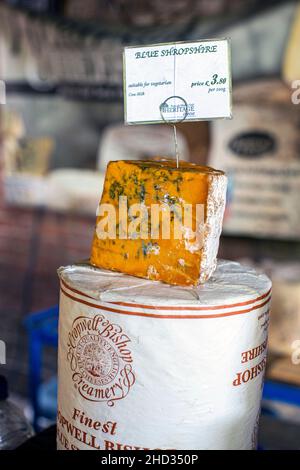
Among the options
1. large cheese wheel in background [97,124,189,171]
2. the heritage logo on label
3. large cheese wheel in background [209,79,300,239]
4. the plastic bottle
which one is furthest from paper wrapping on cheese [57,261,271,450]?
large cheese wheel in background [97,124,189,171]

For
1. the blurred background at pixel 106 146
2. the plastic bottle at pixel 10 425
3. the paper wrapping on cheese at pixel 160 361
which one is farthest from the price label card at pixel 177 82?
the blurred background at pixel 106 146

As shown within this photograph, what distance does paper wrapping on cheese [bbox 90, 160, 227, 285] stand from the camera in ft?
2.85

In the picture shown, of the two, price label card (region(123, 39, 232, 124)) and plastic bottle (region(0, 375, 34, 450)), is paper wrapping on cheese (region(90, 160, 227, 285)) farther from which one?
plastic bottle (region(0, 375, 34, 450))

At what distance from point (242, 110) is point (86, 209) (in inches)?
35.1

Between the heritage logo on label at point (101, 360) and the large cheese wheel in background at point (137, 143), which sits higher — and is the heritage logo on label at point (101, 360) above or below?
below

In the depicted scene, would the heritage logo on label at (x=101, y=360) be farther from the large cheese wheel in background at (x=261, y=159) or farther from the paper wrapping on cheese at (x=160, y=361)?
the large cheese wheel in background at (x=261, y=159)

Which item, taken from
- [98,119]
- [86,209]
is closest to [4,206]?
[86,209]

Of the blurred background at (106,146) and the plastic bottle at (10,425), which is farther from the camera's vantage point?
the blurred background at (106,146)

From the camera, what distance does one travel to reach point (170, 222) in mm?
876

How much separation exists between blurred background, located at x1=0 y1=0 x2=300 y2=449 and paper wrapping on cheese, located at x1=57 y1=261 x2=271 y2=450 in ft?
3.26

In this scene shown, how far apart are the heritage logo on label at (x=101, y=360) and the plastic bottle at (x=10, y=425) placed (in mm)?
244

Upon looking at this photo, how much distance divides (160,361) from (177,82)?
46 centimetres

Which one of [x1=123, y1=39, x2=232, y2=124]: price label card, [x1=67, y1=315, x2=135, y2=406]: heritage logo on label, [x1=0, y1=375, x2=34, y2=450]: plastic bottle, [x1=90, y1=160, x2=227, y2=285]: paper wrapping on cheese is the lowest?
[x1=0, y1=375, x2=34, y2=450]: plastic bottle

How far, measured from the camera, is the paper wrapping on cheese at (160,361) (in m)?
0.80
